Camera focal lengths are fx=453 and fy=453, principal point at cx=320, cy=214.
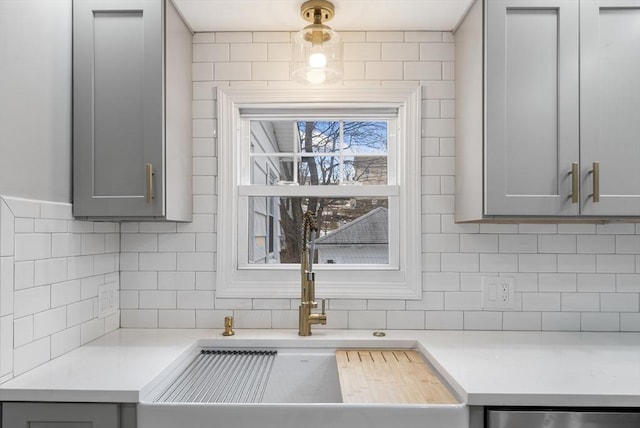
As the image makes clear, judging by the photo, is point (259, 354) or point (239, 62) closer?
point (259, 354)

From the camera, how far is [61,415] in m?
1.28

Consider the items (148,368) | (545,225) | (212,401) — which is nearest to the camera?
(212,401)

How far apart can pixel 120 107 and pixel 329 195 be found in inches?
36.5

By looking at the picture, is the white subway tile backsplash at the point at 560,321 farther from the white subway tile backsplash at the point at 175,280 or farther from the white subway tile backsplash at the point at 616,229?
the white subway tile backsplash at the point at 175,280

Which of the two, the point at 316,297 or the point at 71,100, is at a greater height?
the point at 71,100

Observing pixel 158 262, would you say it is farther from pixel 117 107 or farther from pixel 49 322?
pixel 117 107

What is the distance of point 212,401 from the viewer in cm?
133

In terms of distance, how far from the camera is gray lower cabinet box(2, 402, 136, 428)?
1275 millimetres

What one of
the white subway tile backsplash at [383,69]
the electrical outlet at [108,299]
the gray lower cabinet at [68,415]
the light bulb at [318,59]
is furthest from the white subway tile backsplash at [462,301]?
the electrical outlet at [108,299]

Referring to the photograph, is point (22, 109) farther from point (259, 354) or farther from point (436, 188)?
point (436, 188)

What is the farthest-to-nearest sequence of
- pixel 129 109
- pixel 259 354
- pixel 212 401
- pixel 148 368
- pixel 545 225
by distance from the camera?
1. pixel 545 225
2. pixel 259 354
3. pixel 129 109
4. pixel 148 368
5. pixel 212 401

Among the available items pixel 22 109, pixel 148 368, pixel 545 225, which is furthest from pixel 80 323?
pixel 545 225

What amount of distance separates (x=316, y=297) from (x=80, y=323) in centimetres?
95

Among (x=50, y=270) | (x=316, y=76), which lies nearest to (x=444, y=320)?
(x=316, y=76)
